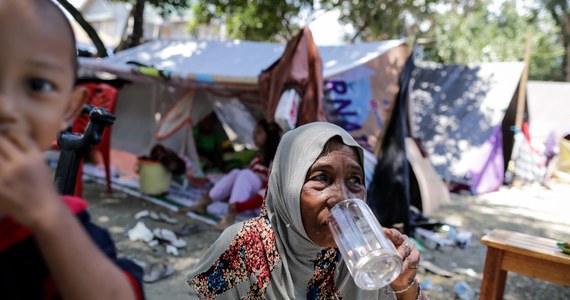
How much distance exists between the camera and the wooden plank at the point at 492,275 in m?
2.97

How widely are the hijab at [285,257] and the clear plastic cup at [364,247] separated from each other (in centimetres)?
19

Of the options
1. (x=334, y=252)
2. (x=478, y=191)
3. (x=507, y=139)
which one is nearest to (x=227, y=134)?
(x=478, y=191)

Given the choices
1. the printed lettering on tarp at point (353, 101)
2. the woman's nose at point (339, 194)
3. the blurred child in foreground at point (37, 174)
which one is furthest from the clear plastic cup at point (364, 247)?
the printed lettering on tarp at point (353, 101)

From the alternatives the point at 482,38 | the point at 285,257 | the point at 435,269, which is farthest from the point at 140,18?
the point at 482,38

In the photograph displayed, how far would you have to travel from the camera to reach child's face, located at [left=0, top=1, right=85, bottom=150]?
58 centimetres

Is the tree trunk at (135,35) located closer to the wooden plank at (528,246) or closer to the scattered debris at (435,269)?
the scattered debris at (435,269)

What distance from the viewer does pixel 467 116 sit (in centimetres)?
911

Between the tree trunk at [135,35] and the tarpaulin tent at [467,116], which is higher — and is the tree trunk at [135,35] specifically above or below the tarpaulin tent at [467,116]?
above

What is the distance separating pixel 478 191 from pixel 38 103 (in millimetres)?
9159

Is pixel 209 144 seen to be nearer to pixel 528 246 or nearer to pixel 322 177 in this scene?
pixel 528 246

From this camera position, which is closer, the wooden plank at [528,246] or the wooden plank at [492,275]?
the wooden plank at [528,246]

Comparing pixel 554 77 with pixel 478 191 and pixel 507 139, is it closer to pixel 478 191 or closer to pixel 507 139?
pixel 507 139


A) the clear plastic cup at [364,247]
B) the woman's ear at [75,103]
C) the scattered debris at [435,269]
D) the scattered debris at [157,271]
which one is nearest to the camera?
the woman's ear at [75,103]

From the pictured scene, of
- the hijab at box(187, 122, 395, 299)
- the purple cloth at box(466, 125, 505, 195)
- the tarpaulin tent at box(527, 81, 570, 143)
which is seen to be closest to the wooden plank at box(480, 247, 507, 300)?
the hijab at box(187, 122, 395, 299)
